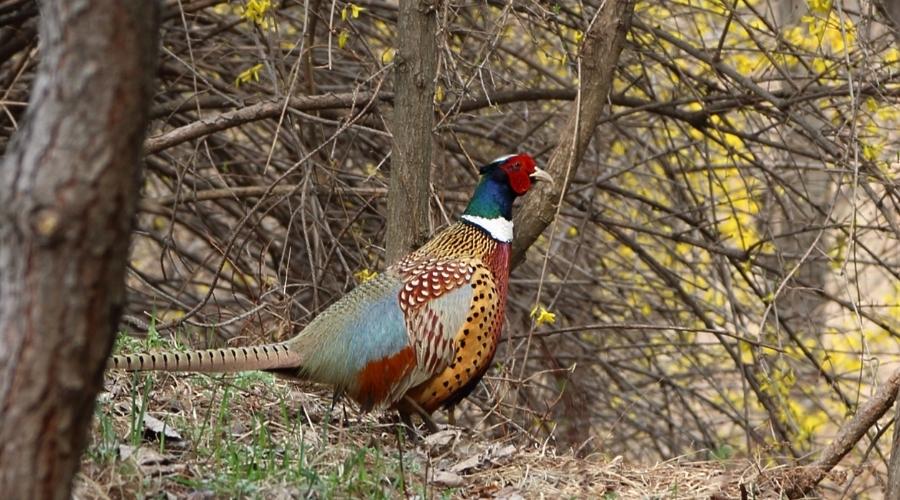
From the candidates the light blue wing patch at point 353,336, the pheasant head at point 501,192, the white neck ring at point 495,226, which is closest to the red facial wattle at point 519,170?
the pheasant head at point 501,192

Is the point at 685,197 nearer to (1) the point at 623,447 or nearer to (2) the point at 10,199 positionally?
(1) the point at 623,447

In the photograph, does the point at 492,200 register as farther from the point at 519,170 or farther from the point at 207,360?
the point at 207,360

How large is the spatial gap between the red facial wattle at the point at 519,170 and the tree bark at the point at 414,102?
Answer: 388mm

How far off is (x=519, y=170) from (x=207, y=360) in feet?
5.49

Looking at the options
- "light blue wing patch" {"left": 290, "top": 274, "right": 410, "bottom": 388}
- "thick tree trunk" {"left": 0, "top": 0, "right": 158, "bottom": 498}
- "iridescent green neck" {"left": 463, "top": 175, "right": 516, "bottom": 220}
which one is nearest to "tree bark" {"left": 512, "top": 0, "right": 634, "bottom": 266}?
"iridescent green neck" {"left": 463, "top": 175, "right": 516, "bottom": 220}

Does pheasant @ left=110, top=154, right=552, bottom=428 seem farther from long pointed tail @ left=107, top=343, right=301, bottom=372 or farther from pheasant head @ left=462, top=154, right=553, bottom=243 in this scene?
pheasant head @ left=462, top=154, right=553, bottom=243

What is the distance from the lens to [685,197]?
7.61 metres

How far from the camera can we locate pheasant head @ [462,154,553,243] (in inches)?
208

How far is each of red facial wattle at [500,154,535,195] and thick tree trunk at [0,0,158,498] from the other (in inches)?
122

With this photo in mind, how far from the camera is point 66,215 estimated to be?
2.28m

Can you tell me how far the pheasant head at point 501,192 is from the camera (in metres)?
5.29

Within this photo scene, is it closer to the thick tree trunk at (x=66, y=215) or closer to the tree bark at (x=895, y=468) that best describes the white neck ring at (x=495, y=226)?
the tree bark at (x=895, y=468)

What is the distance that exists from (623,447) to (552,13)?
13.6 feet

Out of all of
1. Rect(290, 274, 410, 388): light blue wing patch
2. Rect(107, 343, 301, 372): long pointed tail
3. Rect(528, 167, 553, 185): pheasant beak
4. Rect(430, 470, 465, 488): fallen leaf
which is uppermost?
Rect(528, 167, 553, 185): pheasant beak
